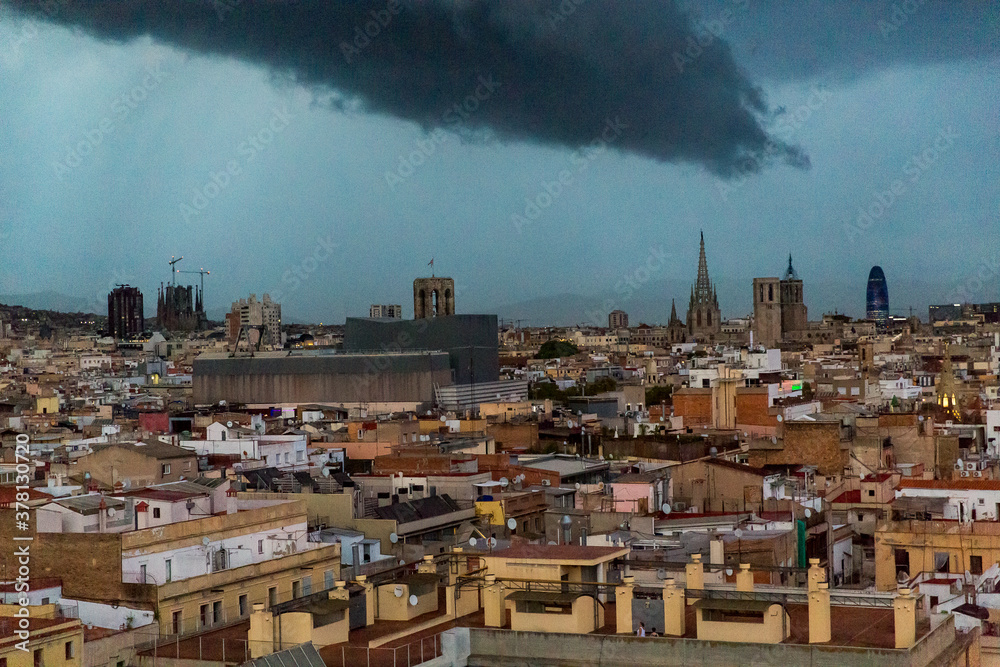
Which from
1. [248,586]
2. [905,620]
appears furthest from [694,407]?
[905,620]

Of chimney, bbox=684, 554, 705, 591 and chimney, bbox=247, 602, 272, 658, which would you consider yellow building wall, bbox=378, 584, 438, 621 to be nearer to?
chimney, bbox=247, 602, 272, 658

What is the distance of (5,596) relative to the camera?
767 inches

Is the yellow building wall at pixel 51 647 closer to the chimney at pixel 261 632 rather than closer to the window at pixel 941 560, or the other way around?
the chimney at pixel 261 632

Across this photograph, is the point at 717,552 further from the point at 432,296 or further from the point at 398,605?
the point at 432,296

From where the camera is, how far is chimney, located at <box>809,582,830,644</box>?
14.2 m

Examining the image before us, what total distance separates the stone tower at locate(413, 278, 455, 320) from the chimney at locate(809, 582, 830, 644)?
10772 cm

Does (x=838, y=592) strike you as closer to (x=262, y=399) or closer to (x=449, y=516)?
(x=449, y=516)

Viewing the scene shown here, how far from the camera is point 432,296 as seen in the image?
123 m

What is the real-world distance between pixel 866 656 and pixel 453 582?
503 cm

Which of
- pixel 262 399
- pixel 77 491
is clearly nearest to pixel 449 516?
pixel 77 491

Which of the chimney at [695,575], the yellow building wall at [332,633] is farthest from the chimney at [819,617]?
the yellow building wall at [332,633]

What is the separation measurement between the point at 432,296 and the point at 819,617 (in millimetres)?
108849

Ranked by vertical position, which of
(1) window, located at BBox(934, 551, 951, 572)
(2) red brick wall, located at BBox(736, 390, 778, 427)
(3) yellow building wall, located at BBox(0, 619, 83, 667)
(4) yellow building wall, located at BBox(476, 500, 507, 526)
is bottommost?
(1) window, located at BBox(934, 551, 951, 572)

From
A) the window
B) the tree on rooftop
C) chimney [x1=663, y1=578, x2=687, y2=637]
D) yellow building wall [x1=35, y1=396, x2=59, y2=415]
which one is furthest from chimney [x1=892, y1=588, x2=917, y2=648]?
the tree on rooftop
